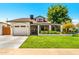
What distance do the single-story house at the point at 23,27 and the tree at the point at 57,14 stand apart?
53.9 inches

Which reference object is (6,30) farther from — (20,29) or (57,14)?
(57,14)

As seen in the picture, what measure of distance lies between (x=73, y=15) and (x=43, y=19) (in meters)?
7.76

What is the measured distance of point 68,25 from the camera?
3156cm

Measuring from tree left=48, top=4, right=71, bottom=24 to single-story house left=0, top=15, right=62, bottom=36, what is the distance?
1.37m

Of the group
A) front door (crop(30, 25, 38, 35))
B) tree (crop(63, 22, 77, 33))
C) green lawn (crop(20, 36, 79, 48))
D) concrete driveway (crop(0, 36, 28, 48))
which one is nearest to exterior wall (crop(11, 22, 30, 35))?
front door (crop(30, 25, 38, 35))

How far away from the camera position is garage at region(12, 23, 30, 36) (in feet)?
101

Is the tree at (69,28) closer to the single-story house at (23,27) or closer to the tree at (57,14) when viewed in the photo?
the single-story house at (23,27)

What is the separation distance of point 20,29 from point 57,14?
6.45 metres

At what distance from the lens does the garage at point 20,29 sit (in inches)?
1212

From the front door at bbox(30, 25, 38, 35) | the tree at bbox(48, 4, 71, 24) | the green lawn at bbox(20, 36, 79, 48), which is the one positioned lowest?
the green lawn at bbox(20, 36, 79, 48)

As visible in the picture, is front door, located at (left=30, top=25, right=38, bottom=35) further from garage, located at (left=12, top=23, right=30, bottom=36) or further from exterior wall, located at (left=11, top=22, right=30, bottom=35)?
garage, located at (left=12, top=23, right=30, bottom=36)
